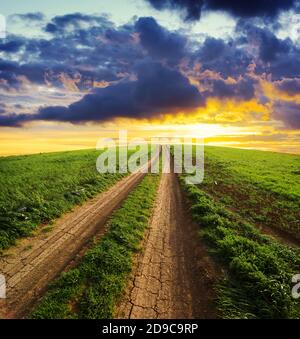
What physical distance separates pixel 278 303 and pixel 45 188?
17048 mm

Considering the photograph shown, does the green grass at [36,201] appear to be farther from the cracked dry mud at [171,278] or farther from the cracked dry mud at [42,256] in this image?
the cracked dry mud at [171,278]

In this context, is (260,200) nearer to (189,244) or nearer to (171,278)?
(189,244)

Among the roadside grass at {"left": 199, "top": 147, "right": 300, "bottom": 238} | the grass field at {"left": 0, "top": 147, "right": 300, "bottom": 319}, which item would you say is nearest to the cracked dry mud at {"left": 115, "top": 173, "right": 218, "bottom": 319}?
the grass field at {"left": 0, "top": 147, "right": 300, "bottom": 319}

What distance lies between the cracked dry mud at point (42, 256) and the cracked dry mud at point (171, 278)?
2.64 meters

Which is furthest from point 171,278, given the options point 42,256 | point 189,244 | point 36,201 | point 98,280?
point 36,201

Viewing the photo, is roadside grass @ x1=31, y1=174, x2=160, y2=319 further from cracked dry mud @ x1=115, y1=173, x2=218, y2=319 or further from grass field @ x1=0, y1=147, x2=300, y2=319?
cracked dry mud @ x1=115, y1=173, x2=218, y2=319

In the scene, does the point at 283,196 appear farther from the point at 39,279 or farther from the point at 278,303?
the point at 39,279

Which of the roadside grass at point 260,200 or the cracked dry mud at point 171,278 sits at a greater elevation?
the roadside grass at point 260,200

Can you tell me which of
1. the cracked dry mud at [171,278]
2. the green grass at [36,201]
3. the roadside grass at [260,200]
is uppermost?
the green grass at [36,201]

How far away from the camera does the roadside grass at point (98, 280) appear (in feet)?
24.4

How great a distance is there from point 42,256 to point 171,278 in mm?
5022

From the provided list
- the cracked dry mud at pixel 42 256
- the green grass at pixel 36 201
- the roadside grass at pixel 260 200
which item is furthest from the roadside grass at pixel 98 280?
the roadside grass at pixel 260 200
